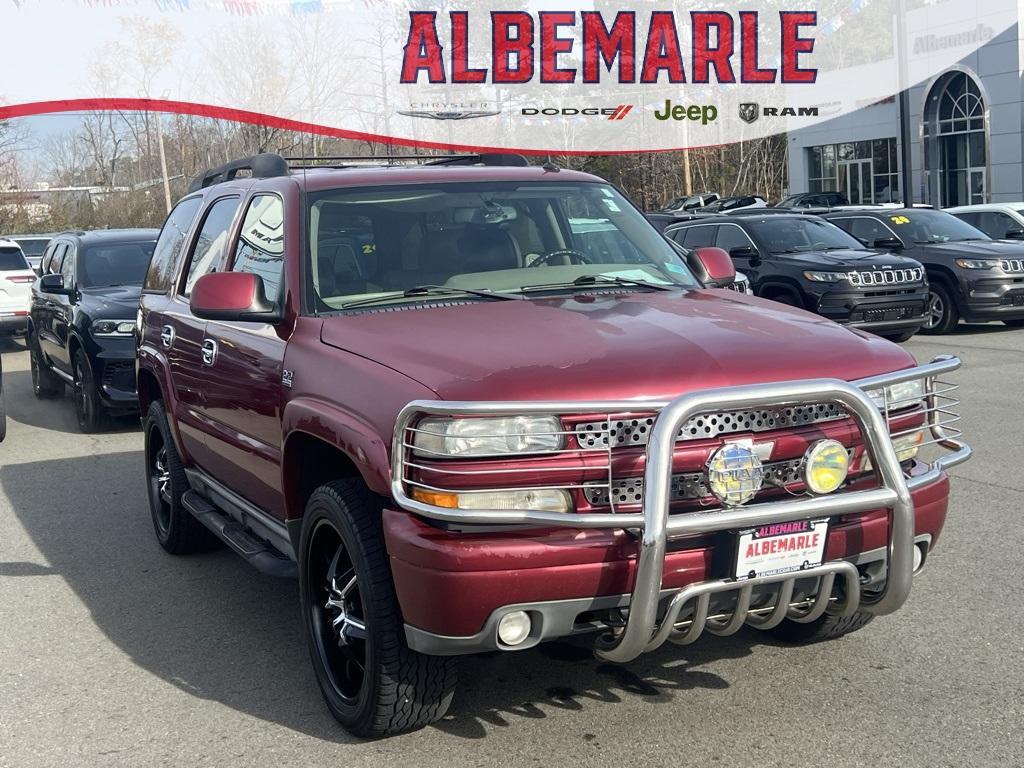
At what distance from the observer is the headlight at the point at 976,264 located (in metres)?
15.8

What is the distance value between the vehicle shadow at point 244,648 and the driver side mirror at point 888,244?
37.3 feet

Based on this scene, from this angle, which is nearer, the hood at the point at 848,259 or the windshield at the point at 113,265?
the windshield at the point at 113,265

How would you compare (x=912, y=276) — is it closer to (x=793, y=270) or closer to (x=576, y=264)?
(x=793, y=270)

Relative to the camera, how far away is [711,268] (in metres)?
5.45

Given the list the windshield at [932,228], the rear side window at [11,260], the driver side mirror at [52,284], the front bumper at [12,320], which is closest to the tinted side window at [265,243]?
the driver side mirror at [52,284]

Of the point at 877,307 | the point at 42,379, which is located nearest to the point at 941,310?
the point at 877,307

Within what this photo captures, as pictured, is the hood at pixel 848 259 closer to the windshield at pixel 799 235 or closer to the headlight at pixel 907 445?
the windshield at pixel 799 235

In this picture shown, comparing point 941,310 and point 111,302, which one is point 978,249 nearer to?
point 941,310

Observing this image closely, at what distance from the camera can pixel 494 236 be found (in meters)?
5.19

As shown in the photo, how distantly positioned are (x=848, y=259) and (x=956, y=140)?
26.8 m

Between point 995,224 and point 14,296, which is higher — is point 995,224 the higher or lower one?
the higher one

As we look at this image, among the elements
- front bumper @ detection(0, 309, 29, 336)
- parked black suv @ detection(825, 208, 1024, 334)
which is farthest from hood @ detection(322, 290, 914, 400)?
front bumper @ detection(0, 309, 29, 336)

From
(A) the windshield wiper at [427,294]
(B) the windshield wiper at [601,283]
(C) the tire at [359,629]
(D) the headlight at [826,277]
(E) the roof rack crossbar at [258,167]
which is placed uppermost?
(E) the roof rack crossbar at [258,167]

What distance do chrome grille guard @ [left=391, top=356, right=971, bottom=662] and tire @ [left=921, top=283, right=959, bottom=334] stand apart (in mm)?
13321
